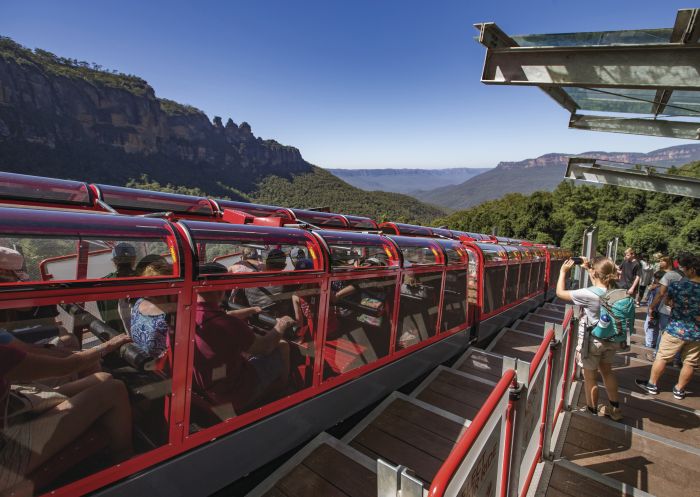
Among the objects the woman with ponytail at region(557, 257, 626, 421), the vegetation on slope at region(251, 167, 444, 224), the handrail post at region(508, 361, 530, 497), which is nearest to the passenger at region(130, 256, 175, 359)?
the handrail post at region(508, 361, 530, 497)

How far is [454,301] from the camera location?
18.6 feet

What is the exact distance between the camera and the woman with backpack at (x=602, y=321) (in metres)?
3.74

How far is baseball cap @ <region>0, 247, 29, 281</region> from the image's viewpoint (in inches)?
79.1

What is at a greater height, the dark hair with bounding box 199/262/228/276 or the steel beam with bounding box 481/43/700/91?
the steel beam with bounding box 481/43/700/91

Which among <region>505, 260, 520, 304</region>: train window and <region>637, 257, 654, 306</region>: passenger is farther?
<region>637, 257, 654, 306</region>: passenger

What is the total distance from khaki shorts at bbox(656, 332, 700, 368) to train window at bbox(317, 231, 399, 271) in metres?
3.74

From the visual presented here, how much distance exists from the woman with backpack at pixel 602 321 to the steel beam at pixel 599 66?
189cm

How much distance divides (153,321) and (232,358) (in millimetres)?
687

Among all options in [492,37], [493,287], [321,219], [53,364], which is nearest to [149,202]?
[321,219]

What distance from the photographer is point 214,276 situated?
8.07ft

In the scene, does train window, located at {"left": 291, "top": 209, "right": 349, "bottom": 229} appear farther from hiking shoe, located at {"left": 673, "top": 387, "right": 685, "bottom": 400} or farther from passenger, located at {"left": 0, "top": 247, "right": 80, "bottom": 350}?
hiking shoe, located at {"left": 673, "top": 387, "right": 685, "bottom": 400}

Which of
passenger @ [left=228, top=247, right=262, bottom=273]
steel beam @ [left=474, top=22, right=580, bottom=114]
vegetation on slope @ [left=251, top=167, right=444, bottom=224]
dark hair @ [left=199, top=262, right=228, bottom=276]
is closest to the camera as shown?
dark hair @ [left=199, top=262, right=228, bottom=276]

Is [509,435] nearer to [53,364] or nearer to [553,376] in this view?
[553,376]

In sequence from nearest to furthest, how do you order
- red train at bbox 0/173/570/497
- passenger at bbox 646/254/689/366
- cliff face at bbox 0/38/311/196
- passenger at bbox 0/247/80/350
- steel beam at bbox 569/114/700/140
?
passenger at bbox 0/247/80/350 < red train at bbox 0/173/570/497 < passenger at bbox 646/254/689/366 < steel beam at bbox 569/114/700/140 < cliff face at bbox 0/38/311/196
